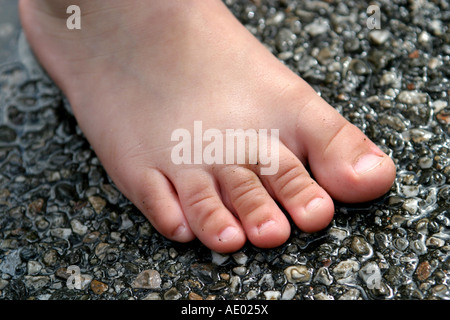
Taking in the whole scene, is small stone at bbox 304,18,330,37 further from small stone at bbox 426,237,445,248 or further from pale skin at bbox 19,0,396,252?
small stone at bbox 426,237,445,248

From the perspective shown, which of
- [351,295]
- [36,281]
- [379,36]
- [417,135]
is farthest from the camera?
[379,36]

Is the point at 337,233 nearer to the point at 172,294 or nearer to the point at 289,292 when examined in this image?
the point at 289,292

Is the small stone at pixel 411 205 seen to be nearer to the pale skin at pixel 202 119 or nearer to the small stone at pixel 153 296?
the pale skin at pixel 202 119

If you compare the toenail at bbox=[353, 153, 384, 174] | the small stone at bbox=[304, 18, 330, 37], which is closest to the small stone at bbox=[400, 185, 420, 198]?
the toenail at bbox=[353, 153, 384, 174]

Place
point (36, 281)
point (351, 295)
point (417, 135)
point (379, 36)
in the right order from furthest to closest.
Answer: point (379, 36) → point (417, 135) → point (36, 281) → point (351, 295)

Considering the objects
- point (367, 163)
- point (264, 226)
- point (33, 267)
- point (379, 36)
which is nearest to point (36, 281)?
point (33, 267)

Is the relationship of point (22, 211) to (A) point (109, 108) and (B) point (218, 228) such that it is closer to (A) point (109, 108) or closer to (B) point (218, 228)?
(A) point (109, 108)

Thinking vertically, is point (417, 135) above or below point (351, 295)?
above
